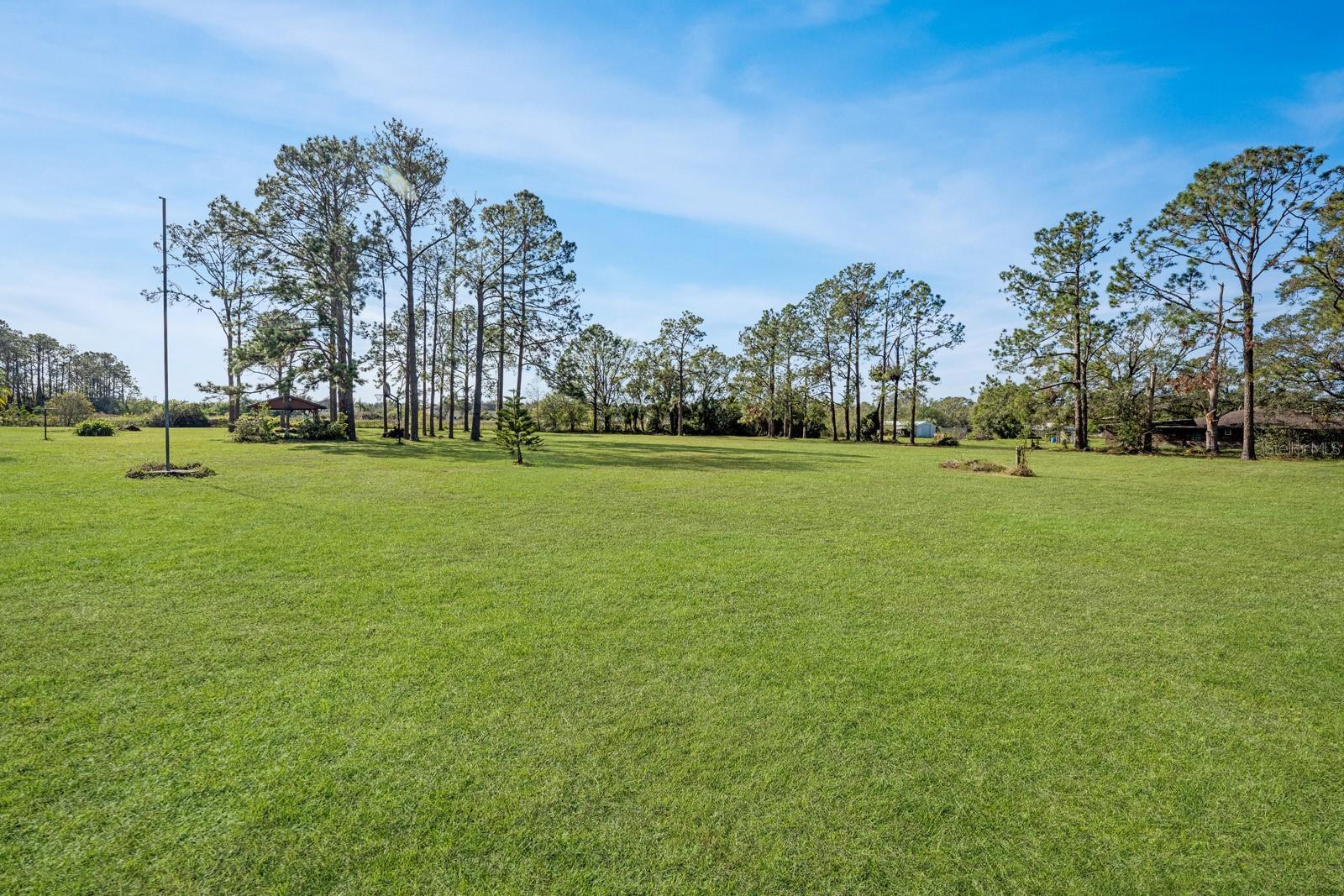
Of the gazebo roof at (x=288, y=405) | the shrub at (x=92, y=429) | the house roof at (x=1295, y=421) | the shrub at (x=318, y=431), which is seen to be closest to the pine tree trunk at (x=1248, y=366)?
the house roof at (x=1295, y=421)

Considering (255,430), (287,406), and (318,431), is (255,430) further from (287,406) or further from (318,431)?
(287,406)

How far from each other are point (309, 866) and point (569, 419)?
51.5 metres

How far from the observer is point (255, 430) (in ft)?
88.7

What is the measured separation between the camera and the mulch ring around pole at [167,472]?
1159cm

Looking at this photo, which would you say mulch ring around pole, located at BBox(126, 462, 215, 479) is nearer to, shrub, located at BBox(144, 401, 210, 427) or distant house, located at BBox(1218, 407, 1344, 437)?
distant house, located at BBox(1218, 407, 1344, 437)

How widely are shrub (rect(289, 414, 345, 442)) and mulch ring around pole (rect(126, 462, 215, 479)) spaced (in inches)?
631

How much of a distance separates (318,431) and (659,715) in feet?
99.3

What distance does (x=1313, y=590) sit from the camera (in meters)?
5.45

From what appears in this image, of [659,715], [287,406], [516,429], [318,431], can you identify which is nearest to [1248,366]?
[516,429]

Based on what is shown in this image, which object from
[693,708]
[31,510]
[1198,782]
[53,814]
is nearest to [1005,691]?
[1198,782]

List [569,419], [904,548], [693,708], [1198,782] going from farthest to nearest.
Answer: [569,419] → [904,548] → [693,708] → [1198,782]

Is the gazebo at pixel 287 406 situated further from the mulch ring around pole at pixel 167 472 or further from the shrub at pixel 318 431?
the mulch ring around pole at pixel 167 472

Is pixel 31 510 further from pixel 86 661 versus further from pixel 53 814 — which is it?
pixel 53 814

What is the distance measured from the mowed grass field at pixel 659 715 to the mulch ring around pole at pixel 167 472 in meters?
4.96
